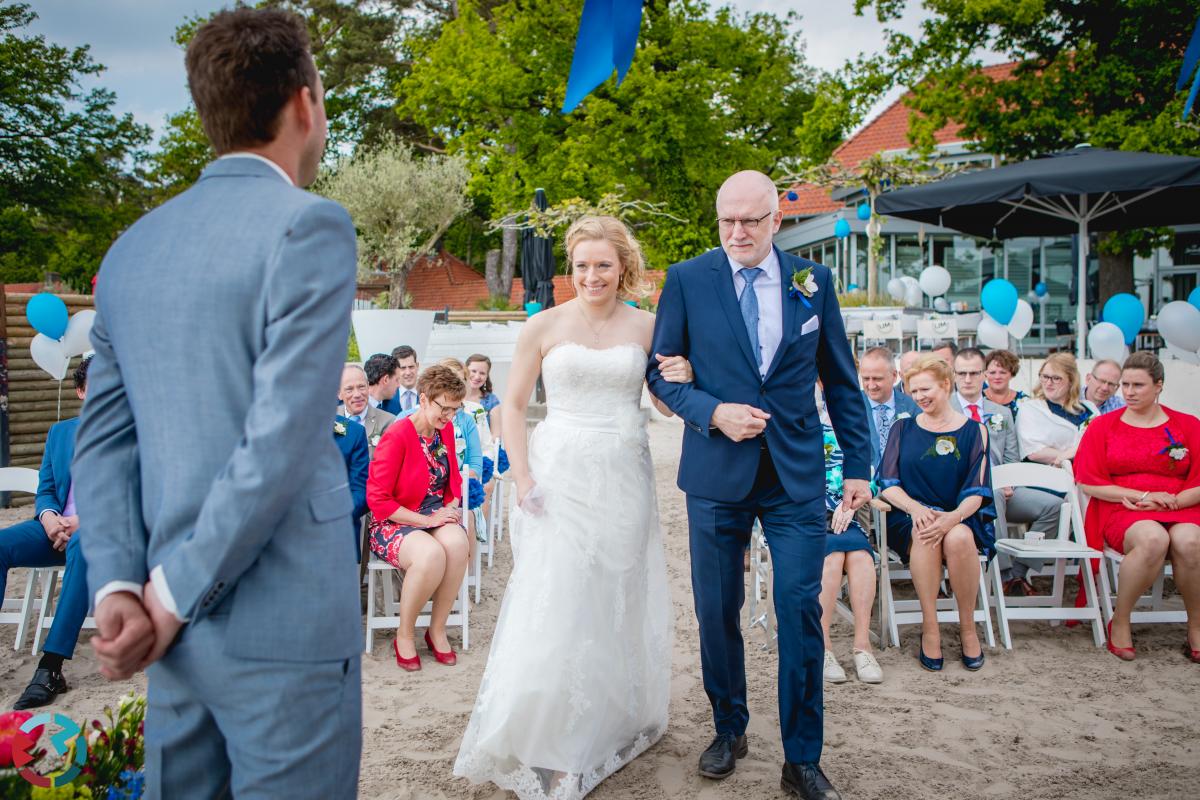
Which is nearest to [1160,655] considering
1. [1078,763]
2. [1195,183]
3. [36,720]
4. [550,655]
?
[1078,763]

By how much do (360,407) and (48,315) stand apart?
3963mm

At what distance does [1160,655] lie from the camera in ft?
15.8

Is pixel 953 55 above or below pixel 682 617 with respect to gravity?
above

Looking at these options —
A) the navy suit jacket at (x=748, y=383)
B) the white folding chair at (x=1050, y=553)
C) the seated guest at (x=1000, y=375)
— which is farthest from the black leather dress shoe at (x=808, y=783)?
the seated guest at (x=1000, y=375)

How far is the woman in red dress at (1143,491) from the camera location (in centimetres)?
482

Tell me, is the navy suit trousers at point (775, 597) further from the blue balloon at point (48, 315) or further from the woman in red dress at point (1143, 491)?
the blue balloon at point (48, 315)

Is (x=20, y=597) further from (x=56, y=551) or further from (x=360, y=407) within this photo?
(x=360, y=407)

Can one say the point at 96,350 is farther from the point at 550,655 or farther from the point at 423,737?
the point at 423,737

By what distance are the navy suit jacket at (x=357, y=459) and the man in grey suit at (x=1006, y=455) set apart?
3.81 meters

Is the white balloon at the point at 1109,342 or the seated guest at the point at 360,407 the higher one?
the white balloon at the point at 1109,342

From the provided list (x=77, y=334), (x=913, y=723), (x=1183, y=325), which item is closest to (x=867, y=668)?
(x=913, y=723)

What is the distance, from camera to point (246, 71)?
4.73 feet

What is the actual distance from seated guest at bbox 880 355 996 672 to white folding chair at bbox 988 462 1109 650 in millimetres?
265

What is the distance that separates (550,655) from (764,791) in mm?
926
